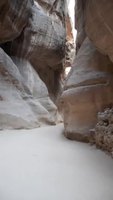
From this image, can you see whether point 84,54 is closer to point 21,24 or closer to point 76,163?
point 76,163

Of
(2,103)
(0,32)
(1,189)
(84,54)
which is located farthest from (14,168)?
(0,32)

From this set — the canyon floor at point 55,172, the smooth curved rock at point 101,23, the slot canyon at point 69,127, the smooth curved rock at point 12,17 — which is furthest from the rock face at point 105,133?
the smooth curved rock at point 12,17

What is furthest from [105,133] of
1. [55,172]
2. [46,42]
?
[46,42]

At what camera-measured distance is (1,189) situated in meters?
2.28

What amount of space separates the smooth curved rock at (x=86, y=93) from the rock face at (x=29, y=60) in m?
2.30

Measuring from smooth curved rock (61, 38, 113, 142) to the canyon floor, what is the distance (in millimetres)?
442

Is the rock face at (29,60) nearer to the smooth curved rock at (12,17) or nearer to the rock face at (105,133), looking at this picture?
the smooth curved rock at (12,17)

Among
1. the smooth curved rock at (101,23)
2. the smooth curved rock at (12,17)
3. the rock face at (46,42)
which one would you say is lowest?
the rock face at (46,42)

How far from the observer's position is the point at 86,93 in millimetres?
4328

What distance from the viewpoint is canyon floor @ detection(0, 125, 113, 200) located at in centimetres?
219

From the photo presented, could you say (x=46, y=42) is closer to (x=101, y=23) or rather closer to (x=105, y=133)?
(x=101, y=23)

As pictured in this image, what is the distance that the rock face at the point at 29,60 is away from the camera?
7.05 metres

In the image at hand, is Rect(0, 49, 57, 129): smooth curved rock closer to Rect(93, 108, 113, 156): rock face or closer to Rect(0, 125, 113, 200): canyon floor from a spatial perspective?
Rect(0, 125, 113, 200): canyon floor

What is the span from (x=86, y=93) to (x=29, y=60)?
7806 millimetres
